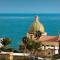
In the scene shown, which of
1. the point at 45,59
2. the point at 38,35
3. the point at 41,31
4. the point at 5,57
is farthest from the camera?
the point at 41,31

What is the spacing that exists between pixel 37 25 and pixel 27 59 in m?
5.76

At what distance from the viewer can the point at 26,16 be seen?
1092 inches

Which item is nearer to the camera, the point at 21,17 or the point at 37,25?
the point at 37,25

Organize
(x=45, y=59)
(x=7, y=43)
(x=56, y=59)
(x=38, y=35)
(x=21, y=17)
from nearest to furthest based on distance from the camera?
(x=56, y=59)
(x=45, y=59)
(x=7, y=43)
(x=38, y=35)
(x=21, y=17)

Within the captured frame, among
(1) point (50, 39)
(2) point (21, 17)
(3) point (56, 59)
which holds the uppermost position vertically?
(2) point (21, 17)

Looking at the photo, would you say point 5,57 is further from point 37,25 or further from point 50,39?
point 37,25

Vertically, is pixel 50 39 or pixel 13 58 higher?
pixel 50 39

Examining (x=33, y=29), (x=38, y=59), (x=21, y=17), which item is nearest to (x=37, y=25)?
(x=33, y=29)

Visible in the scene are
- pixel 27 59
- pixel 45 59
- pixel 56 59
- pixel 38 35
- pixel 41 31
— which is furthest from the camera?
pixel 41 31

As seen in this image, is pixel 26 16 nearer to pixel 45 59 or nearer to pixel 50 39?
pixel 50 39

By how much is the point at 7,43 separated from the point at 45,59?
10.8 ft

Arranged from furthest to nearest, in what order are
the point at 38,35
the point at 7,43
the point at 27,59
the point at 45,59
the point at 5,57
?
the point at 38,35
the point at 7,43
the point at 5,57
the point at 27,59
the point at 45,59

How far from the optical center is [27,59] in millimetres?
4426

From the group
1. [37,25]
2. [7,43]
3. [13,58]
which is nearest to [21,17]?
[37,25]
